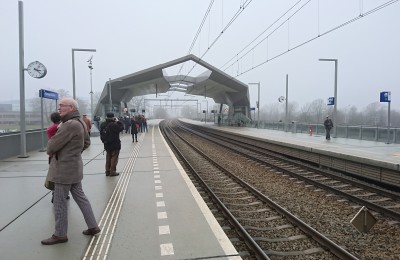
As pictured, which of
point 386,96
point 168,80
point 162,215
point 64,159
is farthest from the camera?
point 168,80

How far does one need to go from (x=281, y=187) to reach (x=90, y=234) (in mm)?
6270

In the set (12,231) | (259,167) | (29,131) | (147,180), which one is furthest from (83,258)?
(29,131)

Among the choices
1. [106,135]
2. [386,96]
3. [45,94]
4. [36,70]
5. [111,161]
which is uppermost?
[36,70]

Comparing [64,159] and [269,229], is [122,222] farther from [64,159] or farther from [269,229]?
[269,229]

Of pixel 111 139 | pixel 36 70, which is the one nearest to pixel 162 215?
pixel 111 139

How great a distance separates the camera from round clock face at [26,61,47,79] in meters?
13.9

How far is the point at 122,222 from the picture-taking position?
17.9 ft

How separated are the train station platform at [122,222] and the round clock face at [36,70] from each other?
5.61 metres

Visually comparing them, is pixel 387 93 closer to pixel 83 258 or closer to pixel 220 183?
pixel 220 183

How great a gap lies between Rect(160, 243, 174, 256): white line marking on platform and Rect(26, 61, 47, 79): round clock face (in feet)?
38.6

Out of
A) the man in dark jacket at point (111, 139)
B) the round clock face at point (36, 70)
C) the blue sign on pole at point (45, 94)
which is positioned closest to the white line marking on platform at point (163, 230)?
the man in dark jacket at point (111, 139)

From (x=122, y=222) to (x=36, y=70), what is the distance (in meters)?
10.7

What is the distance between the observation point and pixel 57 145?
173 inches

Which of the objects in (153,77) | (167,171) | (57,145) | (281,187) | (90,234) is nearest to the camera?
(57,145)
